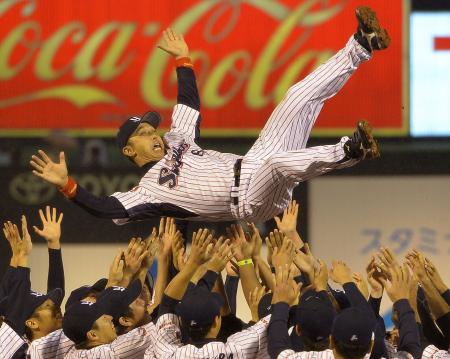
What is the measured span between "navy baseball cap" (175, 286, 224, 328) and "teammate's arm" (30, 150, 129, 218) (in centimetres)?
105

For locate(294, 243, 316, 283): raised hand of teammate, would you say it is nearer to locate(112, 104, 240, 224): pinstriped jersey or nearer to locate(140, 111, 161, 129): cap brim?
locate(112, 104, 240, 224): pinstriped jersey

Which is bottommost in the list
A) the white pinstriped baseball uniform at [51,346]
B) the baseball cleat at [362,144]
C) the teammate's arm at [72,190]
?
the white pinstriped baseball uniform at [51,346]

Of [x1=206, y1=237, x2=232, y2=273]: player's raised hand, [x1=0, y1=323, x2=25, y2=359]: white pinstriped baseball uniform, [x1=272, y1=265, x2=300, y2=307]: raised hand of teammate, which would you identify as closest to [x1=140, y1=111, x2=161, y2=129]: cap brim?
[x1=206, y1=237, x2=232, y2=273]: player's raised hand

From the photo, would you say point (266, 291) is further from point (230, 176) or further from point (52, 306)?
point (52, 306)

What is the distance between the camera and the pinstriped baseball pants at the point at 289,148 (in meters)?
6.53

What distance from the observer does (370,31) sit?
6582mm

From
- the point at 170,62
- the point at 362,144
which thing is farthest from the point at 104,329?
the point at 170,62

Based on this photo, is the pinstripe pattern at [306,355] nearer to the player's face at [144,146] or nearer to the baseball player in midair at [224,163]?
the baseball player in midair at [224,163]

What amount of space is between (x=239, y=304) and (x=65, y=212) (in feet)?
6.49

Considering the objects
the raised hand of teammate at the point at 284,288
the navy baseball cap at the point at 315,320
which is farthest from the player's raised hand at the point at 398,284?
the raised hand of teammate at the point at 284,288

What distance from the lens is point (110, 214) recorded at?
6.60m

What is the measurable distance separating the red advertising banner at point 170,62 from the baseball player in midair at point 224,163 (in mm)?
4725

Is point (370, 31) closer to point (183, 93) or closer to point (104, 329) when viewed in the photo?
point (183, 93)

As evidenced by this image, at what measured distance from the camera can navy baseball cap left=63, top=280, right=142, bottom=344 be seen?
5922 millimetres
